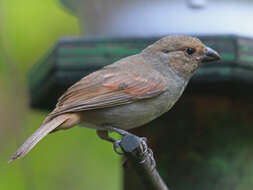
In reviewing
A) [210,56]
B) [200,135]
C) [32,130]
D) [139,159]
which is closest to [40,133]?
[139,159]

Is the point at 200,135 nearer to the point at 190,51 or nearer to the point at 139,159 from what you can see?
the point at 190,51

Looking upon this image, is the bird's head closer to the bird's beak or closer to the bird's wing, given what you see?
the bird's beak

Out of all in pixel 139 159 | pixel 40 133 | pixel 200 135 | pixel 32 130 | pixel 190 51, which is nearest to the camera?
pixel 139 159

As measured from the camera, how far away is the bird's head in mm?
3875

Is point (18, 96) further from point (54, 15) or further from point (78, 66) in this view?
point (78, 66)

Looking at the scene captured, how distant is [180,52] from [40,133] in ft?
4.07

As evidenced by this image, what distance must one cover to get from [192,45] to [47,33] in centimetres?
272

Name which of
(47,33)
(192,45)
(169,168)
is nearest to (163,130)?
(169,168)

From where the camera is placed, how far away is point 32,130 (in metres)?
5.99

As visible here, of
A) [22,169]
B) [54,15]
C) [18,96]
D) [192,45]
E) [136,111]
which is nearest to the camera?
[136,111]

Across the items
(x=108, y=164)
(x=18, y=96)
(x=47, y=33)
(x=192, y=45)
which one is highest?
(x=192, y=45)

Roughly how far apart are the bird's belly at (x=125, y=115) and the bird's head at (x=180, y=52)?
0.41m

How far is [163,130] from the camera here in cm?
425

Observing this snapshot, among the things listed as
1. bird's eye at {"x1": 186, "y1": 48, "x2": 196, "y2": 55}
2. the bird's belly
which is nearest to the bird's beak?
bird's eye at {"x1": 186, "y1": 48, "x2": 196, "y2": 55}
